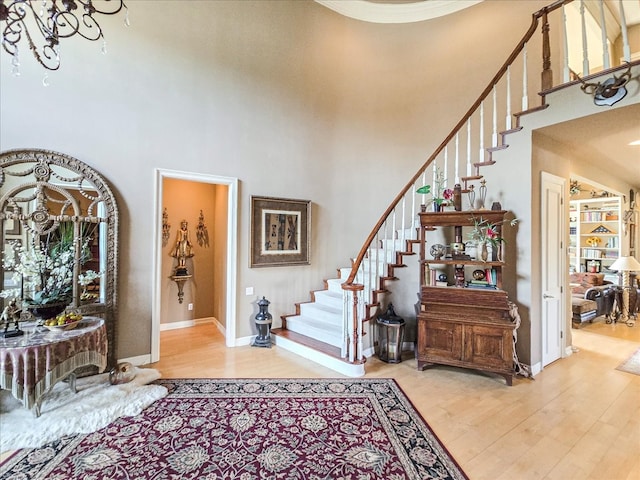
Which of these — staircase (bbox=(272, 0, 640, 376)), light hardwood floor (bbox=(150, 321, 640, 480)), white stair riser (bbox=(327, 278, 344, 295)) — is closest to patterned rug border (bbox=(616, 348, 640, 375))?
light hardwood floor (bbox=(150, 321, 640, 480))

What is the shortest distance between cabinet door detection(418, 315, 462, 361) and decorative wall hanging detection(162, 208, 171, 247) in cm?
422

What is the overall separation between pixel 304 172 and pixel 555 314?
4.13 m

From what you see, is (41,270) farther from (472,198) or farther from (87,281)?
(472,198)

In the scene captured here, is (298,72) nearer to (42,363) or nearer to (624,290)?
(42,363)

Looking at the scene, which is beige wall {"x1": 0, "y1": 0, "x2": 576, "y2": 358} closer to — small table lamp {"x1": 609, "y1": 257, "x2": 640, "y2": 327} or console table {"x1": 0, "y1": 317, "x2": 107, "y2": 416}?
console table {"x1": 0, "y1": 317, "x2": 107, "y2": 416}

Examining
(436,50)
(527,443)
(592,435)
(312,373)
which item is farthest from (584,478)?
(436,50)

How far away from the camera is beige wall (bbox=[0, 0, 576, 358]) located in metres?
3.41

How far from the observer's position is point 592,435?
7.91 feet

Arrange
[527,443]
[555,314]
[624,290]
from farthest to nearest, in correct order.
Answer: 1. [624,290]
2. [555,314]
3. [527,443]

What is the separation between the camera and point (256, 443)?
2.28 meters

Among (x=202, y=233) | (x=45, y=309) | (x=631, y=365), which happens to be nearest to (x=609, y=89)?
(x=631, y=365)

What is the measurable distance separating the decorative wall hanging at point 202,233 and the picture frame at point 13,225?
259 cm

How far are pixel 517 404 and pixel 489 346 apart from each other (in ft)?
1.92

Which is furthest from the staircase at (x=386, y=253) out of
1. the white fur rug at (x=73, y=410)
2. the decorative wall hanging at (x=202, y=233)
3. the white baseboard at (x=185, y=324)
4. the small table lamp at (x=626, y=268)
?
the small table lamp at (x=626, y=268)
